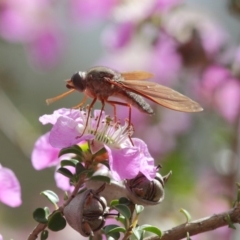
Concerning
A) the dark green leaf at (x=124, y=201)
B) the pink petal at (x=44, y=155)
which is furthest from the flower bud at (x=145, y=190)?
the pink petal at (x=44, y=155)

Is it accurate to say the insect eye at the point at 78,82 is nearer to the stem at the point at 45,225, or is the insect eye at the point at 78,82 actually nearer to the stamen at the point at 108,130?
the stamen at the point at 108,130

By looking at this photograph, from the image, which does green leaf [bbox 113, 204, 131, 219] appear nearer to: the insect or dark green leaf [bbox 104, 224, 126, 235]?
dark green leaf [bbox 104, 224, 126, 235]

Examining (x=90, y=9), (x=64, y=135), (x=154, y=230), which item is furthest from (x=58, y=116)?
(x=90, y=9)

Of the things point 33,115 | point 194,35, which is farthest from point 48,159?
point 33,115

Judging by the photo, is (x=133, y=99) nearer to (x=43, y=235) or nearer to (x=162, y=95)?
(x=162, y=95)

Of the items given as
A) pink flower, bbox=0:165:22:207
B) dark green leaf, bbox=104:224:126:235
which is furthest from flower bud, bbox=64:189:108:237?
pink flower, bbox=0:165:22:207

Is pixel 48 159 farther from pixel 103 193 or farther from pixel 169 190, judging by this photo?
pixel 169 190
